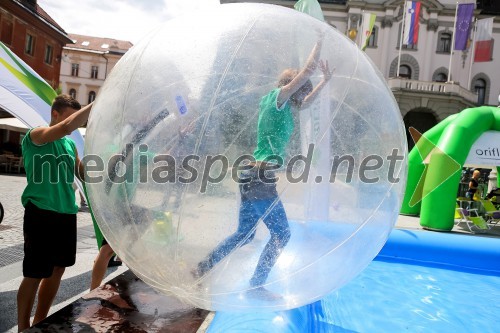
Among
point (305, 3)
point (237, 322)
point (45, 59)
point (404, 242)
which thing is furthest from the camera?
point (45, 59)

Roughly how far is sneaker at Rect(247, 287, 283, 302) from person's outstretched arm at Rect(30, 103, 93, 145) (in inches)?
55.9

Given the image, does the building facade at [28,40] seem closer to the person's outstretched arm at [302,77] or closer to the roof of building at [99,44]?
the person's outstretched arm at [302,77]

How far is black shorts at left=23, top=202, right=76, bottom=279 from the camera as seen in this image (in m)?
2.58

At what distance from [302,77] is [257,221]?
2.15 feet

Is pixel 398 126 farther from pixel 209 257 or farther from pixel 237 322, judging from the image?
pixel 237 322

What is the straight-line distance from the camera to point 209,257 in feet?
5.77

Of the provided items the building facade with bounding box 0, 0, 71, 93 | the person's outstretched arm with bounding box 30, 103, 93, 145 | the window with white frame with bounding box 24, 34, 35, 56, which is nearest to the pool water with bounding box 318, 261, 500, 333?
the person's outstretched arm with bounding box 30, 103, 93, 145

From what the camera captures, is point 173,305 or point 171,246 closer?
point 171,246

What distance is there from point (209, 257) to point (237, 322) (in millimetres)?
752

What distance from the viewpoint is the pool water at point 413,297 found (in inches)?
107

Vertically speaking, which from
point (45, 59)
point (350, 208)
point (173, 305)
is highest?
point (45, 59)

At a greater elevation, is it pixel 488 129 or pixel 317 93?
pixel 488 129

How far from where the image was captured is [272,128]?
1738mm

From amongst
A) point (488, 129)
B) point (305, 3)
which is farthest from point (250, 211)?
point (488, 129)
